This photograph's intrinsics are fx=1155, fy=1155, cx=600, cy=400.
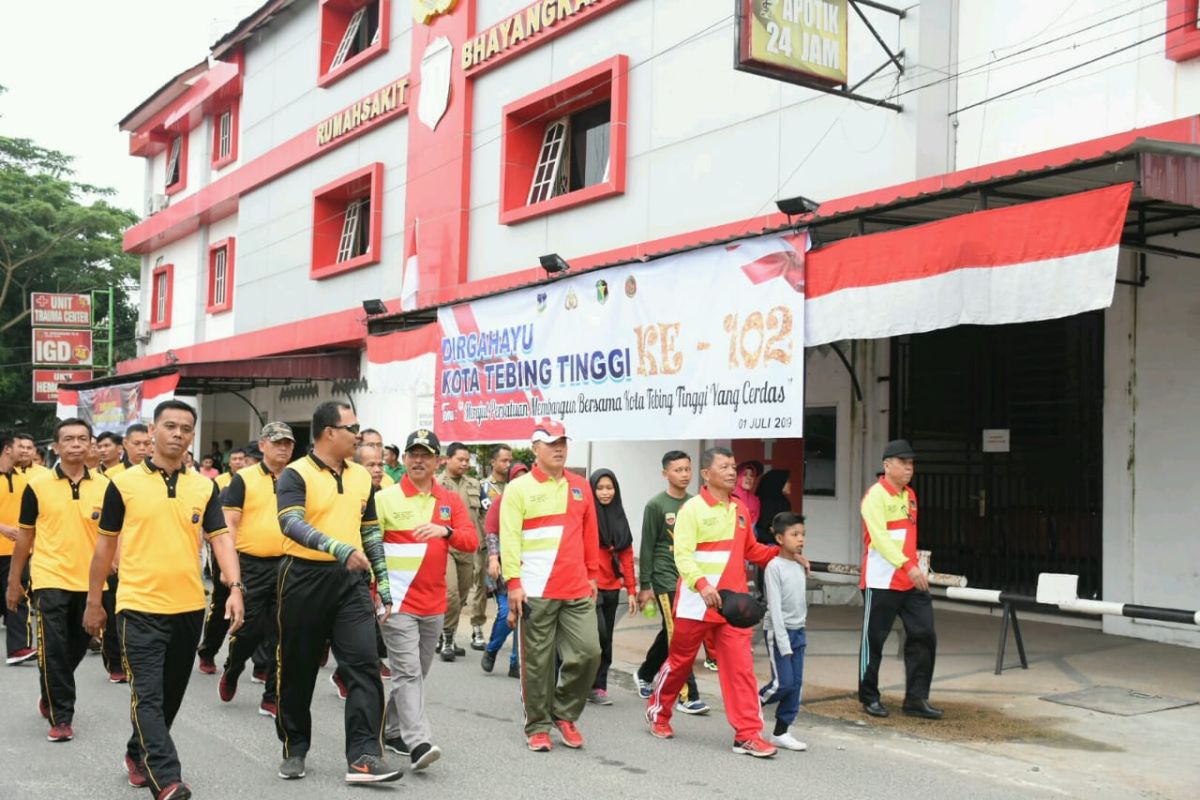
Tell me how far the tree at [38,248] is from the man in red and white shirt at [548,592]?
124 feet

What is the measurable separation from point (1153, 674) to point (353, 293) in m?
15.2

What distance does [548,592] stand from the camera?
6840 millimetres

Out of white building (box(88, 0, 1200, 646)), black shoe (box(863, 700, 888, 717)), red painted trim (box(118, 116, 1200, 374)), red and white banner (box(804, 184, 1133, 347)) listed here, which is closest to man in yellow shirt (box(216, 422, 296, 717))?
black shoe (box(863, 700, 888, 717))

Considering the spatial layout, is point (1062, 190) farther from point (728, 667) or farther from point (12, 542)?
point (12, 542)

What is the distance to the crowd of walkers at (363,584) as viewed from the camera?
5.71 meters

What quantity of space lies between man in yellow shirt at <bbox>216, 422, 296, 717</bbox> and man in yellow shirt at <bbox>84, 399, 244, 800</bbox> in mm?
1848

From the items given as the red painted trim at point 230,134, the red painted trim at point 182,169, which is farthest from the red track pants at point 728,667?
the red painted trim at point 182,169

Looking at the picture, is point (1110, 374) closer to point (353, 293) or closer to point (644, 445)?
point (644, 445)

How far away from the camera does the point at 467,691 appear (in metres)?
8.62

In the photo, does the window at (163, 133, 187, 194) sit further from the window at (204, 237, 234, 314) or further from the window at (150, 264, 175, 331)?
the window at (204, 237, 234, 314)

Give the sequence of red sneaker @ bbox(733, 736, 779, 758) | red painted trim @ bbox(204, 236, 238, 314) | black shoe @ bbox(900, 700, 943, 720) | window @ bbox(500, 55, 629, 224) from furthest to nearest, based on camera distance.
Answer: red painted trim @ bbox(204, 236, 238, 314) → window @ bbox(500, 55, 629, 224) → black shoe @ bbox(900, 700, 943, 720) → red sneaker @ bbox(733, 736, 779, 758)

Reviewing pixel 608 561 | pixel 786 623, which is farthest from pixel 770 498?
pixel 786 623

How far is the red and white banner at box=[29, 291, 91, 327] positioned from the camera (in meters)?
35.4

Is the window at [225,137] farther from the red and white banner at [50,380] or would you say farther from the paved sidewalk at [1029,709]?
the paved sidewalk at [1029,709]
